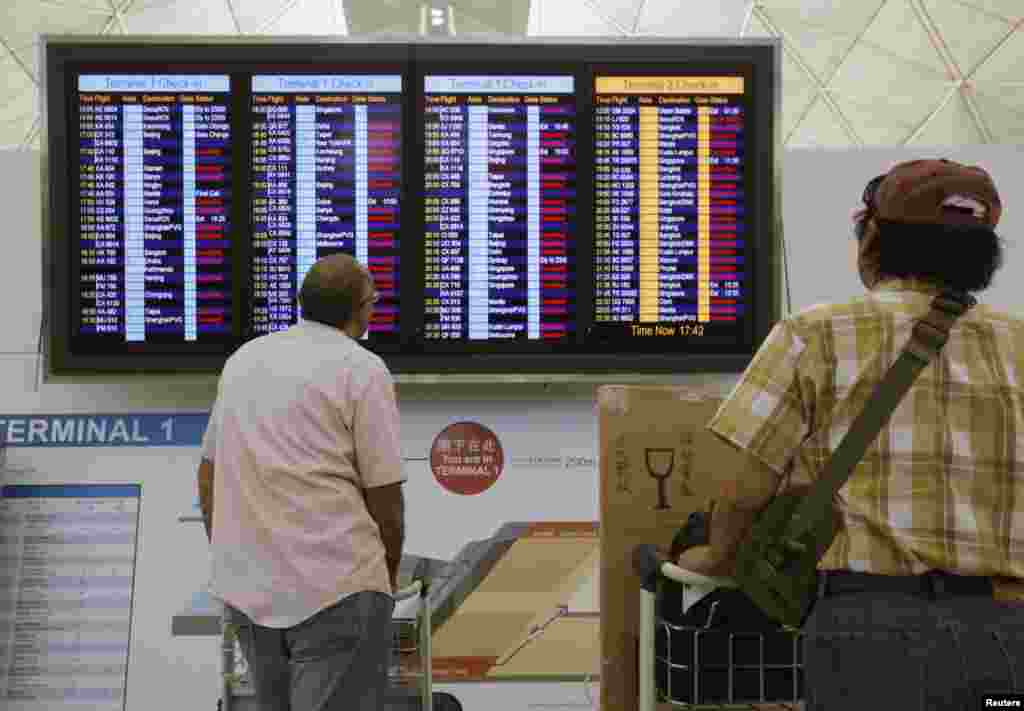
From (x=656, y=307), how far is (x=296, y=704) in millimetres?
2447

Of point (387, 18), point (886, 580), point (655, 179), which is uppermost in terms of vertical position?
point (387, 18)

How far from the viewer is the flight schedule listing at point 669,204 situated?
16.3 ft

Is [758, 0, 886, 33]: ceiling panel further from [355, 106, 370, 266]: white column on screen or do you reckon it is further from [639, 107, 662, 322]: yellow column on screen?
[355, 106, 370, 266]: white column on screen

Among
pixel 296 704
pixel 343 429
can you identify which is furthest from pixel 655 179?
pixel 296 704

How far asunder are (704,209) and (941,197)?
2.63 meters

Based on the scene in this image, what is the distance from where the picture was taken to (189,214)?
16.2ft

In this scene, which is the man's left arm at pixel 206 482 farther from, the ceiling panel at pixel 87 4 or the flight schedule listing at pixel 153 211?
the ceiling panel at pixel 87 4

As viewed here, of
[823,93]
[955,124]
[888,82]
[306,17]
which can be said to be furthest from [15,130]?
[955,124]

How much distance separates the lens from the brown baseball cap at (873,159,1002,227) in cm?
237

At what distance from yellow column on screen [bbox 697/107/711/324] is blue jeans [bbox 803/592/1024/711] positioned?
9.17 ft

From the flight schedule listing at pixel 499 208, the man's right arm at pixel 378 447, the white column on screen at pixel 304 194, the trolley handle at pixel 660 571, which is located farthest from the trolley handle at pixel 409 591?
the white column on screen at pixel 304 194

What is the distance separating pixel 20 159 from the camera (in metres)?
5.24

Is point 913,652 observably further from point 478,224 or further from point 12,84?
point 12,84

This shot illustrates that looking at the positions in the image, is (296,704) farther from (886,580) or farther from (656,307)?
(656,307)
